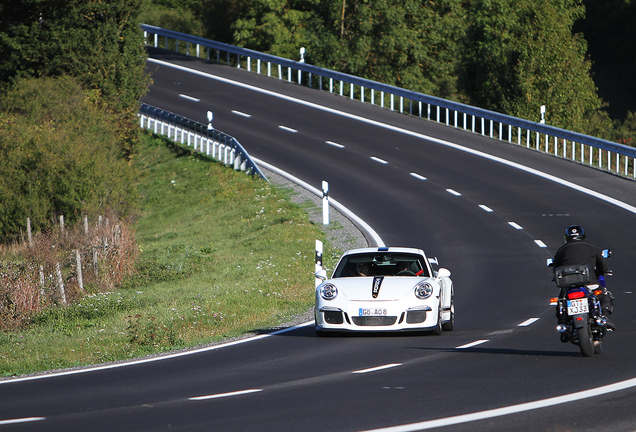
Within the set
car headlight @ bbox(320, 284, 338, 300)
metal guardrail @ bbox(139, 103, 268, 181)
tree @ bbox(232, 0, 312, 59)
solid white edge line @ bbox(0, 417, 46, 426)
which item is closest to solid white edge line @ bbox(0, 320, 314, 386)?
Answer: car headlight @ bbox(320, 284, 338, 300)

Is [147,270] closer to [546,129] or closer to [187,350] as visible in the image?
[187,350]

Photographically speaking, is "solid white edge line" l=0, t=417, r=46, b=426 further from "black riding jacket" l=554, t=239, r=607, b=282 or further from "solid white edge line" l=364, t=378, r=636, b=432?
"black riding jacket" l=554, t=239, r=607, b=282

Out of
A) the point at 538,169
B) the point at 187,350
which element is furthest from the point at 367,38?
the point at 187,350

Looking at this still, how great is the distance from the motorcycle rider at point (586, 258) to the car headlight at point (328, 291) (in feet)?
10.8

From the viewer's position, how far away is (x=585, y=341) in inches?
396

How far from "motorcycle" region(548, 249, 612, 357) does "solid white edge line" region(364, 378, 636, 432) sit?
144 centimetres

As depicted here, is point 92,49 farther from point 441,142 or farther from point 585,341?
point 585,341

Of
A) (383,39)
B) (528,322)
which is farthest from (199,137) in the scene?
(528,322)

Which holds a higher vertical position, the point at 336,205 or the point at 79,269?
the point at 336,205

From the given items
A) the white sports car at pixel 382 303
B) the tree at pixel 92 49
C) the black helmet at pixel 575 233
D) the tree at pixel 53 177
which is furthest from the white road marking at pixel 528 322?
the tree at pixel 92 49

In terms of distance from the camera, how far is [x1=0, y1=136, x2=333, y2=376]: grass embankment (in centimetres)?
1394

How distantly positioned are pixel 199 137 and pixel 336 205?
1341 centimetres

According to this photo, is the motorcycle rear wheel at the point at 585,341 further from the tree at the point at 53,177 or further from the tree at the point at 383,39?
the tree at the point at 383,39

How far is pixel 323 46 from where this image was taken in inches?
2362
